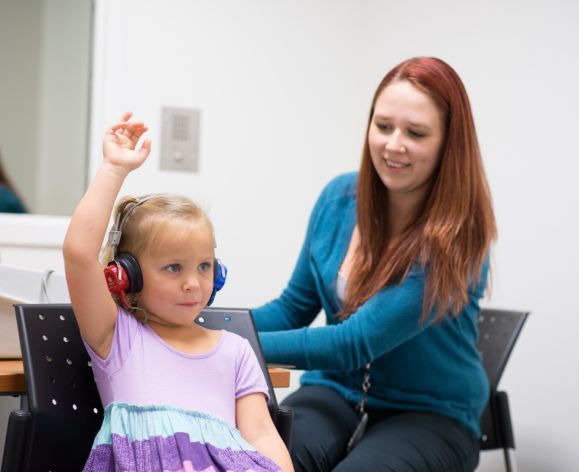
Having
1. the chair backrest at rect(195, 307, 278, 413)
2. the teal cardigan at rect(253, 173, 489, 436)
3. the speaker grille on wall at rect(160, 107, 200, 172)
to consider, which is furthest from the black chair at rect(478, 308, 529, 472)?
the speaker grille on wall at rect(160, 107, 200, 172)

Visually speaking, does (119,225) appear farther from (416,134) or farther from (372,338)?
(416,134)

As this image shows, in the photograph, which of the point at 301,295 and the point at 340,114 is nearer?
the point at 301,295

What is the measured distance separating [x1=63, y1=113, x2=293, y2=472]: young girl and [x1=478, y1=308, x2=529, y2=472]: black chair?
97 cm

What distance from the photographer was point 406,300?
1.83 metres

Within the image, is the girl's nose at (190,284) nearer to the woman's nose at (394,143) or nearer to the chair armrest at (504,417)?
the woman's nose at (394,143)

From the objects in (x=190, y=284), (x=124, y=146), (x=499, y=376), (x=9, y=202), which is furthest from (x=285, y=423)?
(x=9, y=202)

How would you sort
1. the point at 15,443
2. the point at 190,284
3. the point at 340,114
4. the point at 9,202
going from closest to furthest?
the point at 15,443 < the point at 190,284 < the point at 9,202 < the point at 340,114

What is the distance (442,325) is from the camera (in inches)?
76.1

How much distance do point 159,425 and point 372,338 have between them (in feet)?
2.30

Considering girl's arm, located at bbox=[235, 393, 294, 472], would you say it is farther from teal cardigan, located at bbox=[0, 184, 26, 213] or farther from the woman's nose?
teal cardigan, located at bbox=[0, 184, 26, 213]

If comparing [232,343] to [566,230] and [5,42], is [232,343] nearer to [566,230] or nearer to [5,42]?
[566,230]

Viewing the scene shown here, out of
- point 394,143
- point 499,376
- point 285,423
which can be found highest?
point 394,143

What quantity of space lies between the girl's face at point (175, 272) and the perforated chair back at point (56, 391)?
0.44 ft

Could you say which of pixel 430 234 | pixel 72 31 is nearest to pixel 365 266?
pixel 430 234
